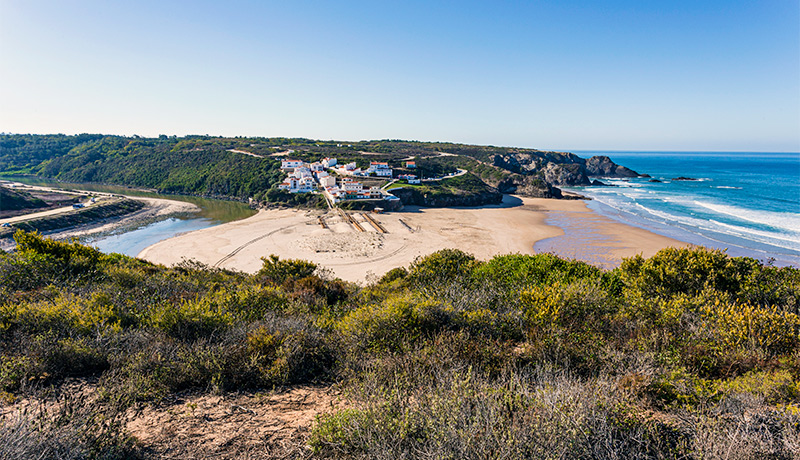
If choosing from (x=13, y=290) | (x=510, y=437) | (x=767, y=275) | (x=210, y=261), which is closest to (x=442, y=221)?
(x=210, y=261)

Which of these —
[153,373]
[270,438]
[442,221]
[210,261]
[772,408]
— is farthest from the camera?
[442,221]

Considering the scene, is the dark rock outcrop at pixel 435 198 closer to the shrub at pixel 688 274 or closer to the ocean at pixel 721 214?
the ocean at pixel 721 214

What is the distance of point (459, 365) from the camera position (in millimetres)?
4727

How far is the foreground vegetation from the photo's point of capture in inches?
130

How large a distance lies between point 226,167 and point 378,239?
2156 inches

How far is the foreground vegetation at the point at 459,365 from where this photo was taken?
10.9ft

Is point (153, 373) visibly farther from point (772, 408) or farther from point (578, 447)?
point (772, 408)

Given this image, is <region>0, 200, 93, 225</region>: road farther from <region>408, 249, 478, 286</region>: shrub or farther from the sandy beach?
<region>408, 249, 478, 286</region>: shrub

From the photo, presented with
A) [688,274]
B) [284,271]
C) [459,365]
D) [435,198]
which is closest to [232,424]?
[459,365]

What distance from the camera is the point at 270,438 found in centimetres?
405

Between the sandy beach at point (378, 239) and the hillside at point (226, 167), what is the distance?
11643mm

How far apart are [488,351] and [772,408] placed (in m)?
3.07

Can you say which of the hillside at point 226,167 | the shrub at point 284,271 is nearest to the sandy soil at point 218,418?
the shrub at point 284,271

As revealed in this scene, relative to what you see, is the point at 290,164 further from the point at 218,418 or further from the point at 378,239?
the point at 218,418
